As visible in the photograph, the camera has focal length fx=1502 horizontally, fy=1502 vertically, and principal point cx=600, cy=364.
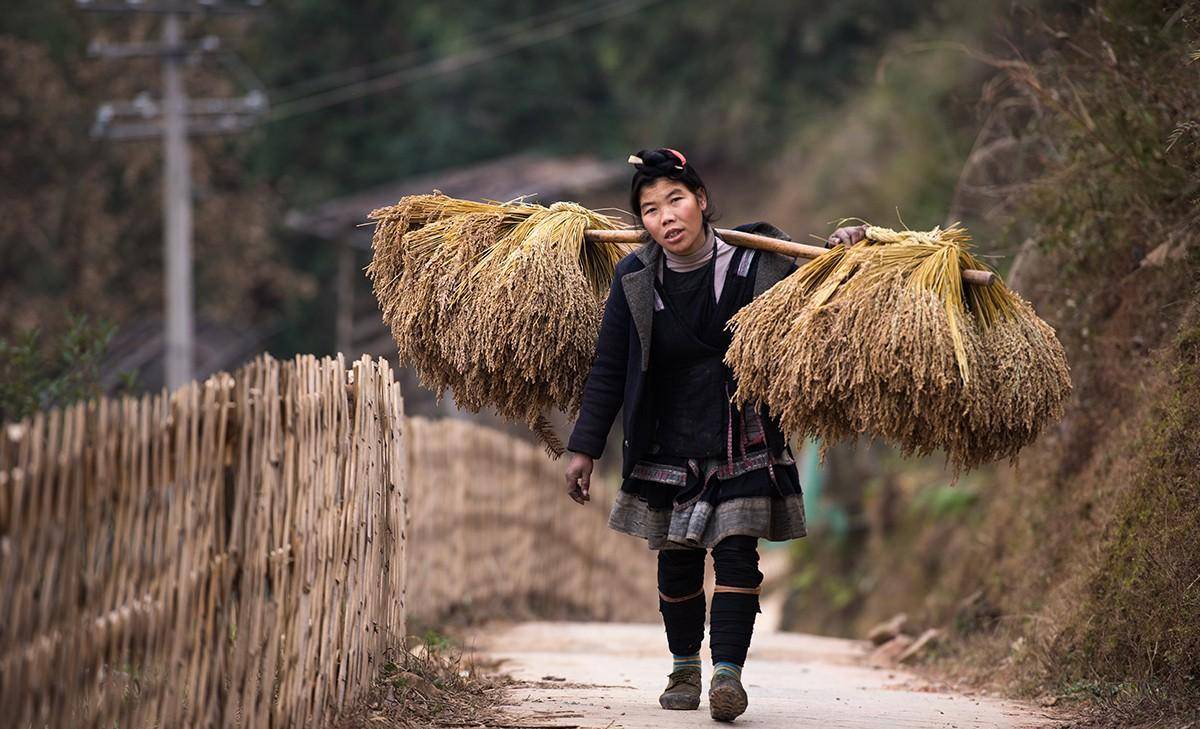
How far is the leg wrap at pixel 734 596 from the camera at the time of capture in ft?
15.2

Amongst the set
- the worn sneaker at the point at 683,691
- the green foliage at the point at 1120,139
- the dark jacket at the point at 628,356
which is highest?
the green foliage at the point at 1120,139

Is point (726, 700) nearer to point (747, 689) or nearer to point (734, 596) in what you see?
point (734, 596)

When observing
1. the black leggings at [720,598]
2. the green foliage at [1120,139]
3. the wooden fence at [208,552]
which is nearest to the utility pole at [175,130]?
the green foliage at [1120,139]

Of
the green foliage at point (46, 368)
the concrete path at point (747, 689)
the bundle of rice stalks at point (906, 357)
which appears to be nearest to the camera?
the bundle of rice stalks at point (906, 357)

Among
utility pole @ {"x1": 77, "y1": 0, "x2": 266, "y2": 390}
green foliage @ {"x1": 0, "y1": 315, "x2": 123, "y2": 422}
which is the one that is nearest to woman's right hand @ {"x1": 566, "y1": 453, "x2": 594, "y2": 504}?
green foliage @ {"x1": 0, "y1": 315, "x2": 123, "y2": 422}

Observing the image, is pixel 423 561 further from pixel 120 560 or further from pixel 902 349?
pixel 120 560

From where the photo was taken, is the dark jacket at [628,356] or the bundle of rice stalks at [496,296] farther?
the bundle of rice stalks at [496,296]

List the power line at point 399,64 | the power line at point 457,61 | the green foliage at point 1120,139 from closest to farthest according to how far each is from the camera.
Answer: the green foliage at point 1120,139
the power line at point 457,61
the power line at point 399,64

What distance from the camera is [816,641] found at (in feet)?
31.2

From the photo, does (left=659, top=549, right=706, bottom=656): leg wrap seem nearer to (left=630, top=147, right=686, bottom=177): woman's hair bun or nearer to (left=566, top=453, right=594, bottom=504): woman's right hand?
(left=566, top=453, right=594, bottom=504): woman's right hand

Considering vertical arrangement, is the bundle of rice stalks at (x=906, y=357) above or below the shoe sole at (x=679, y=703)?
above

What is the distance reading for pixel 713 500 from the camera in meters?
4.79

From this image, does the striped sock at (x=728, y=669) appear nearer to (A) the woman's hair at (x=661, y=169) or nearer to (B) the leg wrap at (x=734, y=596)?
(B) the leg wrap at (x=734, y=596)

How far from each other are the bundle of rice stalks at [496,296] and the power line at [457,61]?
20.9m
